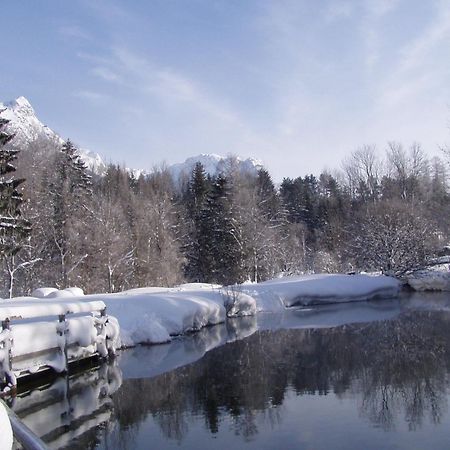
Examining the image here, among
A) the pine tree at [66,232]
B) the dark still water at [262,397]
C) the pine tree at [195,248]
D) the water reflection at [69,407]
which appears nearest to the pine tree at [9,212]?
the pine tree at [66,232]

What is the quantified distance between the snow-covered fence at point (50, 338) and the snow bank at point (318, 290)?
15.2 m

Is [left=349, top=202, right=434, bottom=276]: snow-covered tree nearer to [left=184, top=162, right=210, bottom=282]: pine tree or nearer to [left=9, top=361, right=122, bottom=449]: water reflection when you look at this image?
[left=184, top=162, right=210, bottom=282]: pine tree

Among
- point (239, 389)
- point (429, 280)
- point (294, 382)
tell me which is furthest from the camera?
point (429, 280)

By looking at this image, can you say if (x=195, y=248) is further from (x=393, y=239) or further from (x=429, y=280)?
(x=429, y=280)

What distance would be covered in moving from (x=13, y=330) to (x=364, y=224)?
35.1 m

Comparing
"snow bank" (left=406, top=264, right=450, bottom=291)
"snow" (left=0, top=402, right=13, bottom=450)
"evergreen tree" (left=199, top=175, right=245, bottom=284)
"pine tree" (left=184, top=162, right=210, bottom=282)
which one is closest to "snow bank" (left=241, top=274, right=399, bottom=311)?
"snow bank" (left=406, top=264, right=450, bottom=291)

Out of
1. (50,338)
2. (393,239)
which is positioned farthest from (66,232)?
(393,239)

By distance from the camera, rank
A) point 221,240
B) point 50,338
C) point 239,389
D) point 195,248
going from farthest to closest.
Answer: point 195,248 < point 221,240 < point 50,338 < point 239,389

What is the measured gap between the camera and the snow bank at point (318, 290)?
3023 cm

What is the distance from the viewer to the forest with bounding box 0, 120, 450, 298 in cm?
3381

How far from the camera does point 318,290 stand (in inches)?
1257

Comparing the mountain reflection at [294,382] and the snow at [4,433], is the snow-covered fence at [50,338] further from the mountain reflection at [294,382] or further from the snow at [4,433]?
the snow at [4,433]

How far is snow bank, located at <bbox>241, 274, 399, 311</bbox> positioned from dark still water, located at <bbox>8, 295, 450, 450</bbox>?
11586mm

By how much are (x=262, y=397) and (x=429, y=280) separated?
30588 mm
